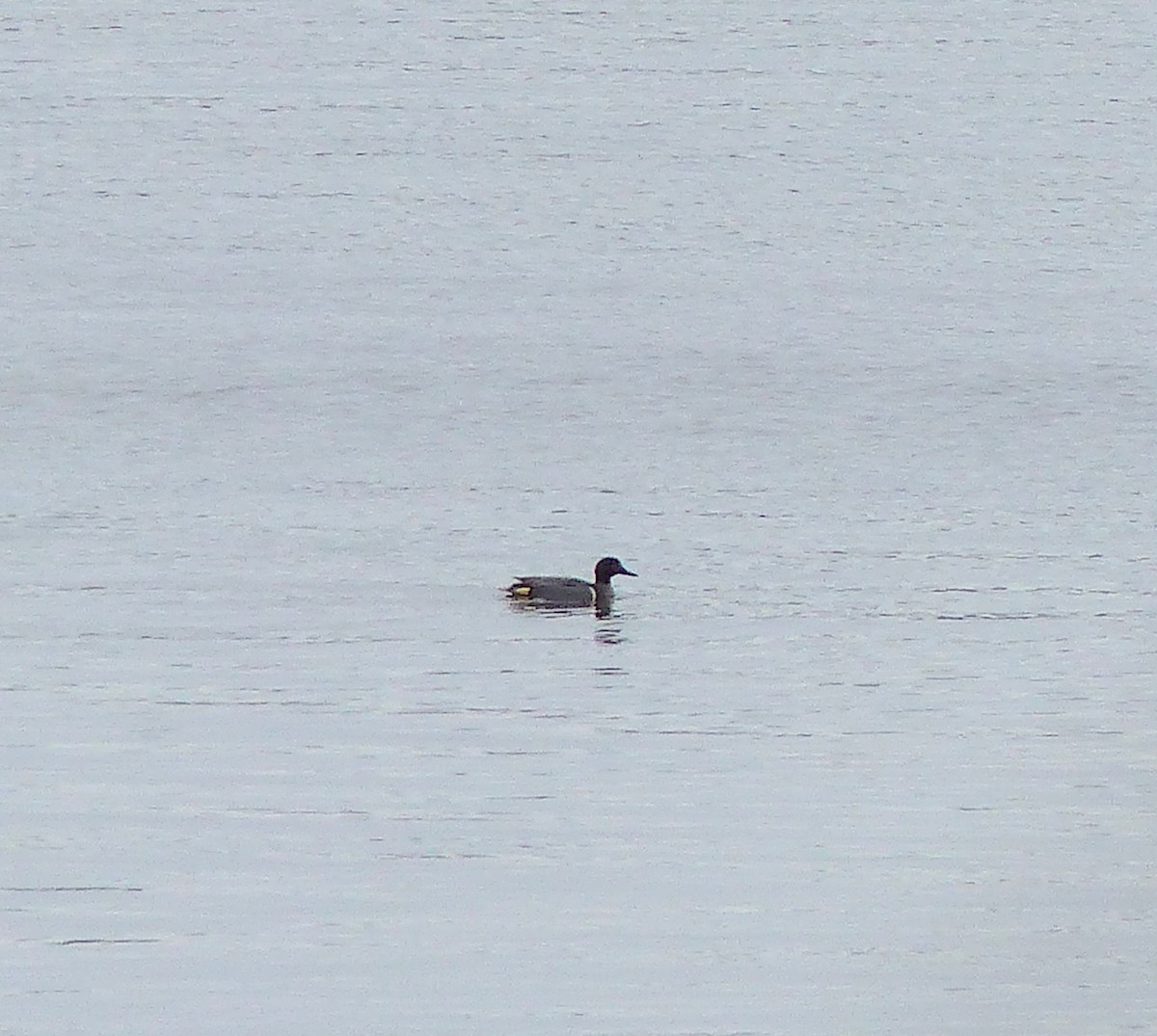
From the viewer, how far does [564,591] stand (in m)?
17.8

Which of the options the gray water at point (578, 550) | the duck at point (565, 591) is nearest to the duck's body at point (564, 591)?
the duck at point (565, 591)

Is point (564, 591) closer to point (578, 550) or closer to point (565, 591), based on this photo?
point (565, 591)

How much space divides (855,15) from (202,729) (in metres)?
38.7

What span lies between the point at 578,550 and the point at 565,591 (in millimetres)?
2246

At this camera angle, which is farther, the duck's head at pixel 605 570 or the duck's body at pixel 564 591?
the duck's head at pixel 605 570

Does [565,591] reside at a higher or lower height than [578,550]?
higher

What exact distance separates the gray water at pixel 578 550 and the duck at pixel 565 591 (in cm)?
20

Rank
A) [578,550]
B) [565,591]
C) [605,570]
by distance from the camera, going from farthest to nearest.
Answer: [578,550] < [605,570] < [565,591]

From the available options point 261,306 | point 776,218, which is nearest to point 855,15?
point 776,218

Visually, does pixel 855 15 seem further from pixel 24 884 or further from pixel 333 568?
pixel 24 884

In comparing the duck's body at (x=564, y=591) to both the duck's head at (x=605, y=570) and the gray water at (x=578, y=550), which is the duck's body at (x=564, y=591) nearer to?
the duck's head at (x=605, y=570)

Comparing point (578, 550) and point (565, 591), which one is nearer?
point (565, 591)

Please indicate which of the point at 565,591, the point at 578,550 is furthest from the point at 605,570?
the point at 578,550

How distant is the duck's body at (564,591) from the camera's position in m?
17.8
